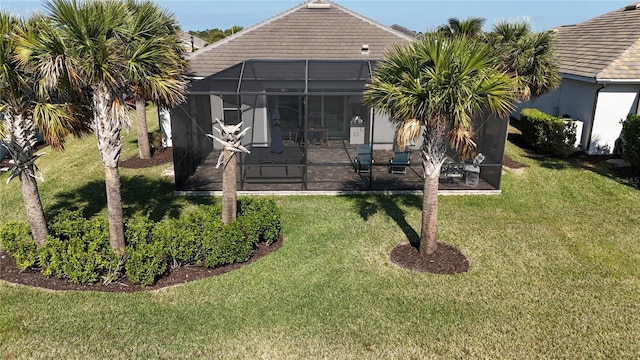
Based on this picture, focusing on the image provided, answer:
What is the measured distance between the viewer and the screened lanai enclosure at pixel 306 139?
13594 millimetres

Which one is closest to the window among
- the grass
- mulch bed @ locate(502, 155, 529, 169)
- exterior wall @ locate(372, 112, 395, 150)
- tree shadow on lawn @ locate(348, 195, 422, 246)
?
exterior wall @ locate(372, 112, 395, 150)

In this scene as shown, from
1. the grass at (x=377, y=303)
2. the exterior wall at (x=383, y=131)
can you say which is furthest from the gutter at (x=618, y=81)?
the exterior wall at (x=383, y=131)

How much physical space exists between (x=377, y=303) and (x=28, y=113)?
7299mm

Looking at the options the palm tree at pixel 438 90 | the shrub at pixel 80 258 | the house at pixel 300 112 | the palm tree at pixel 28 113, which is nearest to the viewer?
the palm tree at pixel 28 113

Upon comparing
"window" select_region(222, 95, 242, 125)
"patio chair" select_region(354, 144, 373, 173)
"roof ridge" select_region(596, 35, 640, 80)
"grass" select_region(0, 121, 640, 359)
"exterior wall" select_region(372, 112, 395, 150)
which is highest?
"roof ridge" select_region(596, 35, 640, 80)

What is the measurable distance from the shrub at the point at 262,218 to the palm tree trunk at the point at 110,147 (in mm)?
2477

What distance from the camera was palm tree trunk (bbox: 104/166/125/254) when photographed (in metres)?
8.55

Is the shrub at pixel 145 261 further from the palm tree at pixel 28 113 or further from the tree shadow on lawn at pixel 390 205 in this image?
the tree shadow on lawn at pixel 390 205

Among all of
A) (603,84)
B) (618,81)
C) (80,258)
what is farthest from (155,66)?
(618,81)

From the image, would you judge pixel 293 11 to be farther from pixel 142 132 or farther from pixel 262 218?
pixel 262 218

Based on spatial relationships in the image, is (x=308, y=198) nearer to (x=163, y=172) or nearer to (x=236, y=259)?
(x=236, y=259)

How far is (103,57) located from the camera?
7.38m

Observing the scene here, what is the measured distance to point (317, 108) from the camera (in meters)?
19.5

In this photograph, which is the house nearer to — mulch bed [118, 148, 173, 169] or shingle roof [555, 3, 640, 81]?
mulch bed [118, 148, 173, 169]
